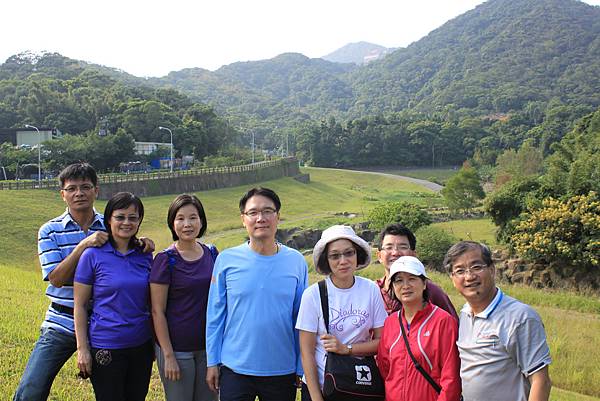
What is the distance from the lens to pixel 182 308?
3.61 metres

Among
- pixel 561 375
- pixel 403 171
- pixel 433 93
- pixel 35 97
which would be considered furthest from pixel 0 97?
pixel 433 93

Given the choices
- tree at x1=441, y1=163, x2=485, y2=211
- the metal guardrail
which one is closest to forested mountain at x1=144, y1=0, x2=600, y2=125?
the metal guardrail

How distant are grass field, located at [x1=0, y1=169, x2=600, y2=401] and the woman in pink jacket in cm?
Result: 257

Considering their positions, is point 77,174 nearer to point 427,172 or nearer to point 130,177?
point 130,177

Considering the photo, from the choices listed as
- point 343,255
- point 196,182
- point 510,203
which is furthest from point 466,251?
point 196,182

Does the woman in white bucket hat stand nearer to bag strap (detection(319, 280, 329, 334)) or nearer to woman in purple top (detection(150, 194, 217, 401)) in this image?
bag strap (detection(319, 280, 329, 334))

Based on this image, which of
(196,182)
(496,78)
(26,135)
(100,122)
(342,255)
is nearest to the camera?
(342,255)

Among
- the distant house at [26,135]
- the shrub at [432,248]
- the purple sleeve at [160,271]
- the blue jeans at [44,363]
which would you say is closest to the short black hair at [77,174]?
the purple sleeve at [160,271]

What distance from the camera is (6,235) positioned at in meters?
22.3

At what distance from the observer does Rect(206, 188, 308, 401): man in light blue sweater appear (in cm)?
334

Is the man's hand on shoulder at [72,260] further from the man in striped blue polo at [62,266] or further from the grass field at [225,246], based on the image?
the grass field at [225,246]

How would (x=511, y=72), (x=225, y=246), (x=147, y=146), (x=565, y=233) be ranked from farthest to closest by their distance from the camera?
(x=511, y=72) < (x=147, y=146) < (x=225, y=246) < (x=565, y=233)

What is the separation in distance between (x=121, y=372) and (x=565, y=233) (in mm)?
17313

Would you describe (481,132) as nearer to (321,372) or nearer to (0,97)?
(0,97)
